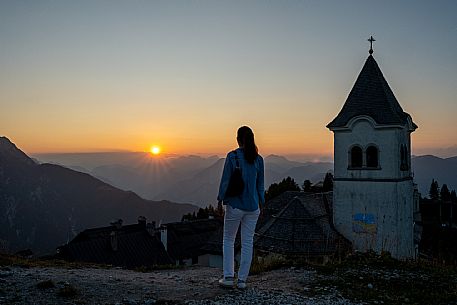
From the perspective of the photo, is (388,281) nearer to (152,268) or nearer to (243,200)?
(243,200)

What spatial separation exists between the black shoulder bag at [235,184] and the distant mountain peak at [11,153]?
165026 millimetres

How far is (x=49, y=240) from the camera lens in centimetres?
12019

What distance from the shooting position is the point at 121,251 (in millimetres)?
32188

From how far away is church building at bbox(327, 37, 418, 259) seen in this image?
2081 centimetres

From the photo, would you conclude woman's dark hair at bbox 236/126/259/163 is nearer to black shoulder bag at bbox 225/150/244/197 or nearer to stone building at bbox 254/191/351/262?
black shoulder bag at bbox 225/150/244/197

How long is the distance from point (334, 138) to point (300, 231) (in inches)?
211

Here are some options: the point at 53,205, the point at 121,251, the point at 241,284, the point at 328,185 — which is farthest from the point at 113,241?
the point at 53,205

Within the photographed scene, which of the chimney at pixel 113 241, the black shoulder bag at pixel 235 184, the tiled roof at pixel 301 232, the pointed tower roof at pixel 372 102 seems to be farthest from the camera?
the chimney at pixel 113 241

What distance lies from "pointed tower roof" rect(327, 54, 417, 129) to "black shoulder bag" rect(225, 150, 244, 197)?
16.1 metres

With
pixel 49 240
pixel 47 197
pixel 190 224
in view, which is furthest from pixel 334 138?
pixel 47 197

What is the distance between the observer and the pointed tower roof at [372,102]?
21203 millimetres

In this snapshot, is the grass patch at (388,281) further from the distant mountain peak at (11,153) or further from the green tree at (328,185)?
the distant mountain peak at (11,153)

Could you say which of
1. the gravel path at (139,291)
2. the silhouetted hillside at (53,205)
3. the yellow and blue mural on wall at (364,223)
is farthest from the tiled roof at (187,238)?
the silhouetted hillside at (53,205)

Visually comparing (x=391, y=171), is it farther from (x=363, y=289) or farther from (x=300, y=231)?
(x=363, y=289)
